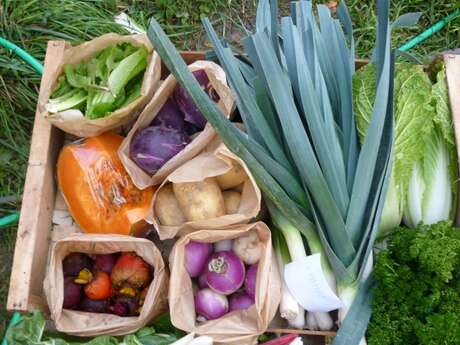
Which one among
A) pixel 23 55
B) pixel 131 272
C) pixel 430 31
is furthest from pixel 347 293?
pixel 23 55

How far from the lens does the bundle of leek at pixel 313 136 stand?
1.43m

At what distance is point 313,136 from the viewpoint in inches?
58.2

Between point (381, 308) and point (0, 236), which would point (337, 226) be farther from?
point (0, 236)

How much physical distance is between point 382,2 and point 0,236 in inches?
65.8

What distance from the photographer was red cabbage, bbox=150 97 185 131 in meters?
1.69

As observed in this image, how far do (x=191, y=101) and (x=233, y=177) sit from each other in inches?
10.5

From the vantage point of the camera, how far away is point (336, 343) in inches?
58.5

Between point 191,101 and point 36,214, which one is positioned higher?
point 191,101

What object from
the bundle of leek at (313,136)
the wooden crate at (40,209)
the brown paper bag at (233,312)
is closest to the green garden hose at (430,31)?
the wooden crate at (40,209)

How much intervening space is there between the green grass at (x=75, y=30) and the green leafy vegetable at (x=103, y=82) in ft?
2.07

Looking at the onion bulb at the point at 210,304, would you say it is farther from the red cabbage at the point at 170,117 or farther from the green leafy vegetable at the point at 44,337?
the red cabbage at the point at 170,117

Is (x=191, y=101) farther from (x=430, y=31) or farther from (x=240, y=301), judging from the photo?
(x=430, y=31)

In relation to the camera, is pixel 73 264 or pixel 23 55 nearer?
pixel 73 264

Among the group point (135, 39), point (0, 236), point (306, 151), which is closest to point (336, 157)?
point (306, 151)
